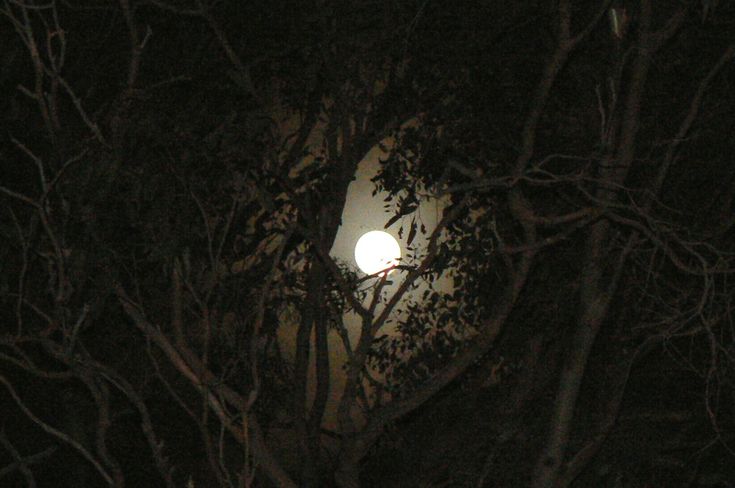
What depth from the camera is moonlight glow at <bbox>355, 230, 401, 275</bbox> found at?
7156 mm

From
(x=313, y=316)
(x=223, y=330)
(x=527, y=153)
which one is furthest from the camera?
(x=313, y=316)

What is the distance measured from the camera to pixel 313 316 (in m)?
5.21

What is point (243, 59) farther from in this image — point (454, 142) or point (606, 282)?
point (606, 282)

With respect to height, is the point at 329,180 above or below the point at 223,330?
above

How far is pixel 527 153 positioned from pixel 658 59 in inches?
43.7

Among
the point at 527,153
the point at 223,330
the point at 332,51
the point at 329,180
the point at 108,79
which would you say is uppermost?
the point at 108,79

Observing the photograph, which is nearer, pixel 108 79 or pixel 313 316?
pixel 108 79

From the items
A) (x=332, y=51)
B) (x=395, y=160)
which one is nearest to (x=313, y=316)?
Answer: (x=395, y=160)

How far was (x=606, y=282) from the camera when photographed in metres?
4.93

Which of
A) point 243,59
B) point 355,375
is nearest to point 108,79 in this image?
point 243,59

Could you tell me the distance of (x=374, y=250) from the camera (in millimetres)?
7238

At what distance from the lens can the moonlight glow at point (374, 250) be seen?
7156 millimetres

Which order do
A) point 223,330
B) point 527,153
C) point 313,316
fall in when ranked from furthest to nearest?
point 313,316, point 223,330, point 527,153

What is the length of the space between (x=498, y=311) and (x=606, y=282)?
70cm
